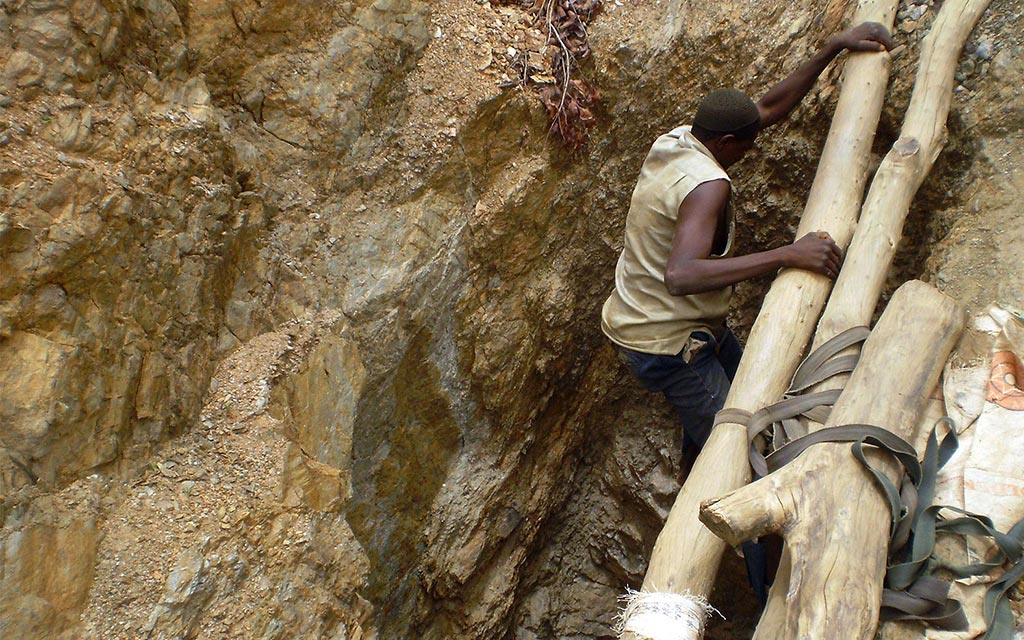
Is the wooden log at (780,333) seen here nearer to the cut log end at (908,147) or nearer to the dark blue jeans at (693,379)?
the cut log end at (908,147)

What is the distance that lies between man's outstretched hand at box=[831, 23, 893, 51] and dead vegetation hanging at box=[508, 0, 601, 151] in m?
1.26

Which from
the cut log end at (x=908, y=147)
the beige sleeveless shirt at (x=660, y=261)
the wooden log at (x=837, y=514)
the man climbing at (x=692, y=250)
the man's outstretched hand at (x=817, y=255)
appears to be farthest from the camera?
the beige sleeveless shirt at (x=660, y=261)

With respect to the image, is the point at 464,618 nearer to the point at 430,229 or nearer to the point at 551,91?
the point at 430,229

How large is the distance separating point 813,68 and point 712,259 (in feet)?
3.65

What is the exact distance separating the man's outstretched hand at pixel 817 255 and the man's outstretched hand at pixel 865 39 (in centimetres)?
96

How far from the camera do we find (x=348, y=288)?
327 centimetres

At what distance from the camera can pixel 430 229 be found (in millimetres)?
3500

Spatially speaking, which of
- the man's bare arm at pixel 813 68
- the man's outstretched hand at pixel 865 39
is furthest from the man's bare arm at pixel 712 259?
the man's outstretched hand at pixel 865 39

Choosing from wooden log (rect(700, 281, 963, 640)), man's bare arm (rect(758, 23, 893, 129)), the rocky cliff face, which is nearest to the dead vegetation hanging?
the rocky cliff face

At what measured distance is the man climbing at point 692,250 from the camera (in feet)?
8.68

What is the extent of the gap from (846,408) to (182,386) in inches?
92.1

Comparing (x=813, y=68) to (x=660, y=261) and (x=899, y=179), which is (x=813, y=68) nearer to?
(x=899, y=179)

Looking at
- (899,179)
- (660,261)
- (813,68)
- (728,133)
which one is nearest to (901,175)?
(899,179)

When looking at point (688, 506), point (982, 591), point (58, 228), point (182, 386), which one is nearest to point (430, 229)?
point (182, 386)
